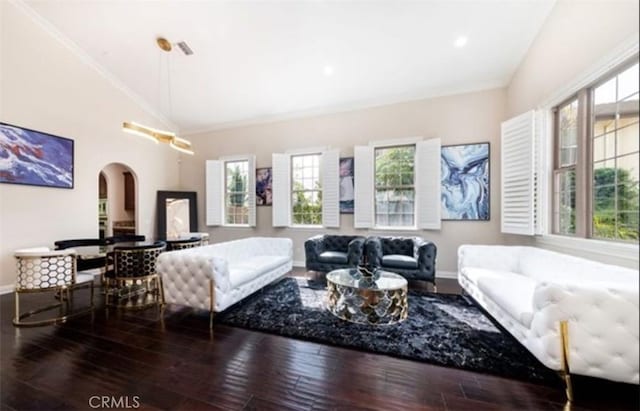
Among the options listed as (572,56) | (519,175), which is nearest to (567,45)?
(572,56)

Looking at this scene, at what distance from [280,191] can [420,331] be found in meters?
3.73

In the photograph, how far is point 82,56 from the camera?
4293mm

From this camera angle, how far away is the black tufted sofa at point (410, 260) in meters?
3.65

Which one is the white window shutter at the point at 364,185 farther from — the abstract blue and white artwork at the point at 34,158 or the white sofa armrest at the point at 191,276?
the abstract blue and white artwork at the point at 34,158

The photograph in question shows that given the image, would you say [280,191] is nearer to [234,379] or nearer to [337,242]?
[337,242]

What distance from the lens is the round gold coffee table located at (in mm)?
2582

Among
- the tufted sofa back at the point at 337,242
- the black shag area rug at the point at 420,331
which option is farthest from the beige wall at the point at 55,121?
the tufted sofa back at the point at 337,242

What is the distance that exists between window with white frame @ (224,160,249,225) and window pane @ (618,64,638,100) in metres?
5.58

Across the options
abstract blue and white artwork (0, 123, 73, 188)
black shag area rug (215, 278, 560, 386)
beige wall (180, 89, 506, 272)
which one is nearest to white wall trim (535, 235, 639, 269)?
black shag area rug (215, 278, 560, 386)

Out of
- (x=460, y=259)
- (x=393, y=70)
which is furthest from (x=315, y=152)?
(x=460, y=259)

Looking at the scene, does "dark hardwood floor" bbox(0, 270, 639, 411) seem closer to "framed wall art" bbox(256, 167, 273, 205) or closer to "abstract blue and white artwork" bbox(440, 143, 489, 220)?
"abstract blue and white artwork" bbox(440, 143, 489, 220)

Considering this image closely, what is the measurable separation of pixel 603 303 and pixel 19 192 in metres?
6.38

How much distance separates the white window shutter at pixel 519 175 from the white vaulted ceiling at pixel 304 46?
3.77 ft

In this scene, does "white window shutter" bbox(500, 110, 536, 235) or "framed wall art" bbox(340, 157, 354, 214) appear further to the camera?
"framed wall art" bbox(340, 157, 354, 214)
